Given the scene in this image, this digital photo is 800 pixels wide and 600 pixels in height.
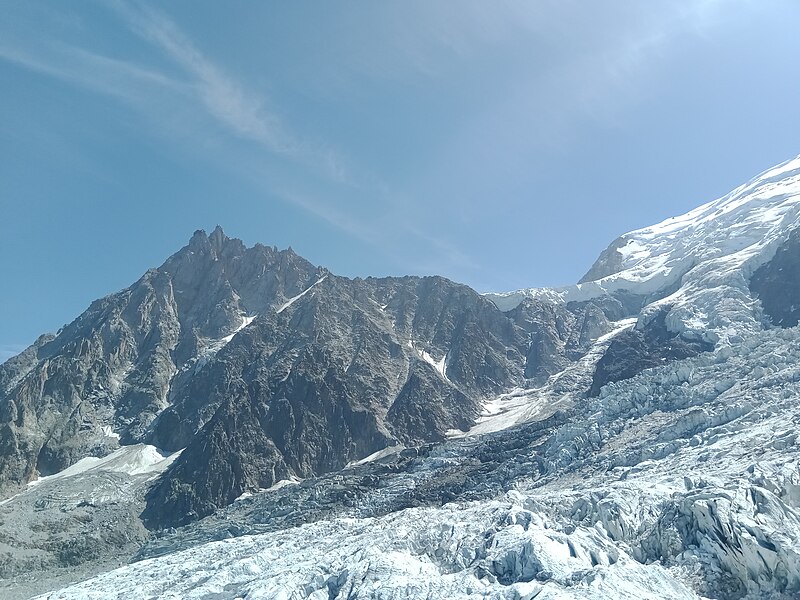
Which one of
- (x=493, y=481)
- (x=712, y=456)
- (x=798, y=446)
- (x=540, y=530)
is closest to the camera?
(x=540, y=530)

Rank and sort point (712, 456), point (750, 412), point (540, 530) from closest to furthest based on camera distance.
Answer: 1. point (540, 530)
2. point (712, 456)
3. point (750, 412)

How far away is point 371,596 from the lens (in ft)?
197

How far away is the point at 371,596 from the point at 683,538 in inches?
1105

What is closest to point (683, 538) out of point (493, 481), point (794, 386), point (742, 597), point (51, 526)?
point (742, 597)

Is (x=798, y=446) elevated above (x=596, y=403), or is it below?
below

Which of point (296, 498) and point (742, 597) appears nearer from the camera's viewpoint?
point (742, 597)

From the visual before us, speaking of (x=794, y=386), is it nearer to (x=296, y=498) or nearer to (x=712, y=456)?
(x=712, y=456)

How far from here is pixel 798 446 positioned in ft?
256

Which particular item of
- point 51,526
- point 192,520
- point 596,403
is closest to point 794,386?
point 596,403

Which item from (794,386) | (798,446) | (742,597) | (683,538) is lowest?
(742,597)

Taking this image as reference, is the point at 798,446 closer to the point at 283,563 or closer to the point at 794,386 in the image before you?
the point at 794,386

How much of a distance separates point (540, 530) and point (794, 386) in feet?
220

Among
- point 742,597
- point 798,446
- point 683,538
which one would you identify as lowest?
point 742,597

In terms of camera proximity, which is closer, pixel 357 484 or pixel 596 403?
pixel 596 403
